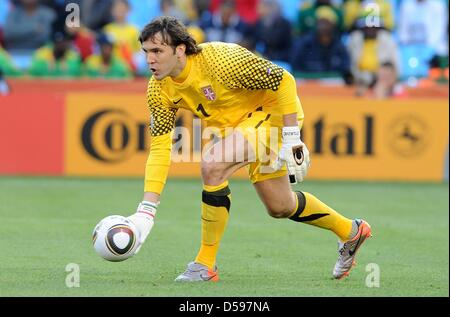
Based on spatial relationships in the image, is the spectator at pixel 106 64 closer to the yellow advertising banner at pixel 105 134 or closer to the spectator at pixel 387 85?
the yellow advertising banner at pixel 105 134

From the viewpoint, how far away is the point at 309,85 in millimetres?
17266

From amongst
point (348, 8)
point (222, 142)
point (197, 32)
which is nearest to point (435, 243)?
point (222, 142)

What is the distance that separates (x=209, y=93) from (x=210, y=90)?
0.08 ft

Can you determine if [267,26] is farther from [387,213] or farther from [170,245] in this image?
[170,245]

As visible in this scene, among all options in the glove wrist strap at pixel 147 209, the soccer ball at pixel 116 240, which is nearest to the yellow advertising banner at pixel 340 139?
the glove wrist strap at pixel 147 209

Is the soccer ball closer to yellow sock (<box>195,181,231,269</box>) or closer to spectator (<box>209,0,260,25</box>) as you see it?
yellow sock (<box>195,181,231,269</box>)

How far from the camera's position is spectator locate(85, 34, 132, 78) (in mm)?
17734

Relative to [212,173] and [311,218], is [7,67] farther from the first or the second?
[212,173]

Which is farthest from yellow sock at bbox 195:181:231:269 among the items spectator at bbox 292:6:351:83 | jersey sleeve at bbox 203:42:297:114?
spectator at bbox 292:6:351:83

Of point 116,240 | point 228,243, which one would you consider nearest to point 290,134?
point 116,240

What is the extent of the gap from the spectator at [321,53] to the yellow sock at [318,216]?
392 inches

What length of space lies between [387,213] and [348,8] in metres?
8.25

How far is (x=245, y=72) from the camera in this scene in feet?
25.5

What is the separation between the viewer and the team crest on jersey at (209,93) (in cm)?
792
